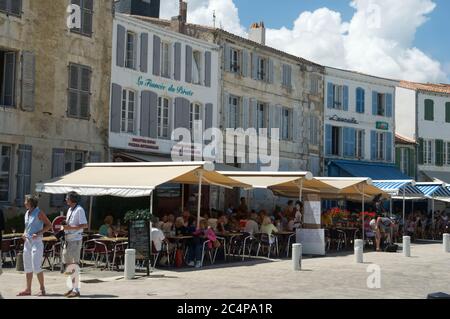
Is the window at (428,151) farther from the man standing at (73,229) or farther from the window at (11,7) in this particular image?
the man standing at (73,229)

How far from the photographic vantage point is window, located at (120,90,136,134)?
2280 cm

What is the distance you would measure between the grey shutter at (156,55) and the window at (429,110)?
19.8 meters

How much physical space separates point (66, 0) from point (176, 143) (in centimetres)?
642

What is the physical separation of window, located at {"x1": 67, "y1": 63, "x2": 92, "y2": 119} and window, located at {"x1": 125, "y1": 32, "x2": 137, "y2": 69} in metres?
1.96

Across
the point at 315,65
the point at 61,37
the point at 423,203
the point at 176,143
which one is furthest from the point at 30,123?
the point at 423,203

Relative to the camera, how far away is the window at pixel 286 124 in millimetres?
30547

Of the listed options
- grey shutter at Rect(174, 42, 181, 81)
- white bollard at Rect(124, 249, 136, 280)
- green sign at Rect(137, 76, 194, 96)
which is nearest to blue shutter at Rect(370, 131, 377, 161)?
green sign at Rect(137, 76, 194, 96)

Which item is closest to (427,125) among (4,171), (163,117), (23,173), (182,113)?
(182,113)

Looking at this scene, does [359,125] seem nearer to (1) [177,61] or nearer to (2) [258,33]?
(2) [258,33]

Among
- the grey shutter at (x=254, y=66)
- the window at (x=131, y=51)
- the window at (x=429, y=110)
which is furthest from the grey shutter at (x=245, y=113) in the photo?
the window at (x=429, y=110)

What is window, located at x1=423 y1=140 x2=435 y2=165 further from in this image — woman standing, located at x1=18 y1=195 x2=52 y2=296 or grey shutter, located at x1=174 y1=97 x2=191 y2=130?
woman standing, located at x1=18 y1=195 x2=52 y2=296

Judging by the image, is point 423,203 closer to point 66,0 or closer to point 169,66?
point 169,66

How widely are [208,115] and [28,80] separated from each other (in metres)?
8.35

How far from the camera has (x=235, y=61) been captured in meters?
28.0
